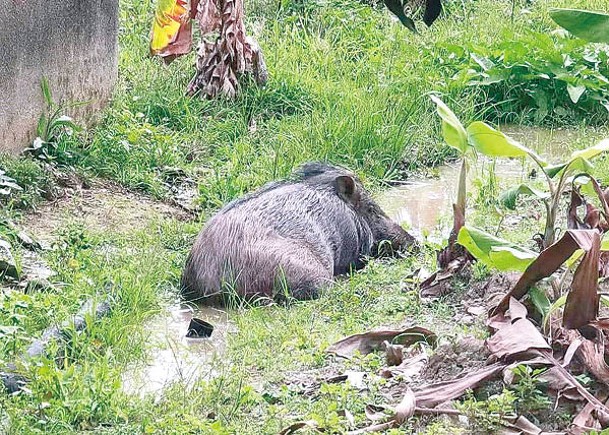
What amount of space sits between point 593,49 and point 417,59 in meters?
1.47

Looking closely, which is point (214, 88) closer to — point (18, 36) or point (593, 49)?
point (18, 36)

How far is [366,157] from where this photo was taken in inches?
299

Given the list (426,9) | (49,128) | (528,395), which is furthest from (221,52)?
(426,9)

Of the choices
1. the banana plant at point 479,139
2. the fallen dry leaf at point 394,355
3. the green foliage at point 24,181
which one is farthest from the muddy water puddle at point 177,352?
the green foliage at point 24,181

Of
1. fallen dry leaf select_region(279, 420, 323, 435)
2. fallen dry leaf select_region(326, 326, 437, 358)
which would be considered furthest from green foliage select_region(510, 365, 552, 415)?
fallen dry leaf select_region(326, 326, 437, 358)

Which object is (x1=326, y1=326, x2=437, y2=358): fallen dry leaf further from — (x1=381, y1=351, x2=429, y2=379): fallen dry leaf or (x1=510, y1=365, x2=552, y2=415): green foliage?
(x1=510, y1=365, x2=552, y2=415): green foliage

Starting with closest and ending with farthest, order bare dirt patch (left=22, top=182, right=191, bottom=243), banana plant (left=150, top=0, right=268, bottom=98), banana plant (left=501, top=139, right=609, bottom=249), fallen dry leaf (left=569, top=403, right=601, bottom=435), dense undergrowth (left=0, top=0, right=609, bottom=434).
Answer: fallen dry leaf (left=569, top=403, right=601, bottom=435) → dense undergrowth (left=0, top=0, right=609, bottom=434) → banana plant (left=501, top=139, right=609, bottom=249) → bare dirt patch (left=22, top=182, right=191, bottom=243) → banana plant (left=150, top=0, right=268, bottom=98)

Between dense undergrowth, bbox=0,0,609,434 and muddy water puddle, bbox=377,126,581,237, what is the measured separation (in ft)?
0.54

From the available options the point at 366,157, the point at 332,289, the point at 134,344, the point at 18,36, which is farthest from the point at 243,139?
the point at 134,344

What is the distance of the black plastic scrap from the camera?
13.7 feet

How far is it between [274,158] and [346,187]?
1051 millimetres

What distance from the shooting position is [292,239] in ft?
19.2

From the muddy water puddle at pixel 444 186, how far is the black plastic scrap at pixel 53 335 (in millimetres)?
2241

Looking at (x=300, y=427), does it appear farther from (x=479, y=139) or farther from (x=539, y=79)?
(x=539, y=79)
